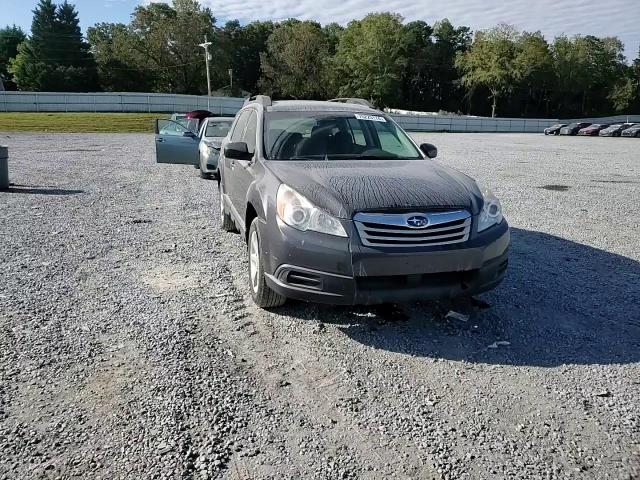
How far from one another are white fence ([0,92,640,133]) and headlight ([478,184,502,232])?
133 ft

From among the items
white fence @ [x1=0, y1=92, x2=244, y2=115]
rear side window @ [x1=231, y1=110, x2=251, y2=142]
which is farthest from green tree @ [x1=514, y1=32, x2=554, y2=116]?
rear side window @ [x1=231, y1=110, x2=251, y2=142]

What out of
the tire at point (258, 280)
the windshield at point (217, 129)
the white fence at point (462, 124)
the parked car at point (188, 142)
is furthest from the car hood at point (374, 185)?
the white fence at point (462, 124)

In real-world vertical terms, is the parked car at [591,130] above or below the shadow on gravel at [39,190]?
above

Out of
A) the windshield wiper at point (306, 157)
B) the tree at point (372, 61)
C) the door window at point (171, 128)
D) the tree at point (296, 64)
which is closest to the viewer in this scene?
the windshield wiper at point (306, 157)

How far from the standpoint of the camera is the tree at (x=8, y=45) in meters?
77.6

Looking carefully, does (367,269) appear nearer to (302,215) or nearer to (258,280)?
(302,215)

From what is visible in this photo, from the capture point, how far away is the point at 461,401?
3080 millimetres

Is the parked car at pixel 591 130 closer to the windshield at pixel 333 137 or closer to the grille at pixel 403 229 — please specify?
the windshield at pixel 333 137

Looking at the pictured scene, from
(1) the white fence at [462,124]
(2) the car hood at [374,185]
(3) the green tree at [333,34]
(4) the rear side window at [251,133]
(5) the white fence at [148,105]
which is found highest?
(3) the green tree at [333,34]

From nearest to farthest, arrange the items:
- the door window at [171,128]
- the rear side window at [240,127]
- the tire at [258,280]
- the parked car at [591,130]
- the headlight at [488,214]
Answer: the headlight at [488,214] → the tire at [258,280] → the rear side window at [240,127] → the door window at [171,128] → the parked car at [591,130]

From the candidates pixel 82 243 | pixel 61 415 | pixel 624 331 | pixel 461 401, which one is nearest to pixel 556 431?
pixel 461 401

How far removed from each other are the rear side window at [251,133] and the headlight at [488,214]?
2.24 m

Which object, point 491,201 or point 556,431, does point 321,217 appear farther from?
point 556,431

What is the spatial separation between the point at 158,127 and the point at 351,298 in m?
11.6
